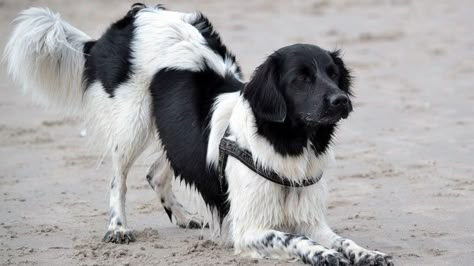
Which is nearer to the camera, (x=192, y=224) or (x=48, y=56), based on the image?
(x=192, y=224)

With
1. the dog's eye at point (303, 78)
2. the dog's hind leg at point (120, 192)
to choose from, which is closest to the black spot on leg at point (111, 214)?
the dog's hind leg at point (120, 192)

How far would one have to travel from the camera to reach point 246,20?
1484 cm

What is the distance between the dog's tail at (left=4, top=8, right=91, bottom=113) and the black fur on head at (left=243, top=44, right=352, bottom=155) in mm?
1958

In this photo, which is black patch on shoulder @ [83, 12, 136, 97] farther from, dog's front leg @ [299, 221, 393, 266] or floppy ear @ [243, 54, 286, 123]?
dog's front leg @ [299, 221, 393, 266]

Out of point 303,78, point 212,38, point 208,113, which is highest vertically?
point 212,38

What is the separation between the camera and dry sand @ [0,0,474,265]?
5.93 meters

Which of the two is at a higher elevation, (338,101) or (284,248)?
(338,101)

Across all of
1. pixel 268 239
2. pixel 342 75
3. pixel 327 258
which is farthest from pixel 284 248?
pixel 342 75

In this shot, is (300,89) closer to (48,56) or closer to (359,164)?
(48,56)

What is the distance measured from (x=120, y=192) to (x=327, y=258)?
76.7 inches

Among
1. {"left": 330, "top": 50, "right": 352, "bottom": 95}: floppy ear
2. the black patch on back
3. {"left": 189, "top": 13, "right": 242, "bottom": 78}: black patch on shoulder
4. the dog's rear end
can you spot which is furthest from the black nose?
the dog's rear end

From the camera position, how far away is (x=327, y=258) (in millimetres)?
5152

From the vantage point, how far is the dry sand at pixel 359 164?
5930 mm

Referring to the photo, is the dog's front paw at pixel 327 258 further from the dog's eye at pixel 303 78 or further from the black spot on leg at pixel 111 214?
the black spot on leg at pixel 111 214
